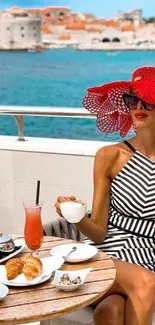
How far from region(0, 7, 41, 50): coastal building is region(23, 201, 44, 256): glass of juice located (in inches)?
1373

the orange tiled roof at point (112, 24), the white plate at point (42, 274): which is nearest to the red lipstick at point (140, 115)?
the white plate at point (42, 274)

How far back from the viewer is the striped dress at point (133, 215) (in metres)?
2.34

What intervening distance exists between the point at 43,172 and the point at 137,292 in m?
1.76

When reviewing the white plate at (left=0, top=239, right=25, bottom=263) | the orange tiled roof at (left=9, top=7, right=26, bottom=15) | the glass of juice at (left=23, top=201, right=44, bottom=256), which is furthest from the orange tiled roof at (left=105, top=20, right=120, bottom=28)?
the glass of juice at (left=23, top=201, right=44, bottom=256)

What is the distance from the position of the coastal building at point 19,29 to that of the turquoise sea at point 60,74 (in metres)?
1.80

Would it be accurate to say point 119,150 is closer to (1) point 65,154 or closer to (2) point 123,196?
(2) point 123,196

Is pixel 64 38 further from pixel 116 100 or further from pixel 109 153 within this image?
pixel 109 153

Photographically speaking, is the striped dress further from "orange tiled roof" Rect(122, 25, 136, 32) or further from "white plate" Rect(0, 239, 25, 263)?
"orange tiled roof" Rect(122, 25, 136, 32)

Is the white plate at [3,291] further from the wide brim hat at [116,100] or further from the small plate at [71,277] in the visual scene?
the wide brim hat at [116,100]

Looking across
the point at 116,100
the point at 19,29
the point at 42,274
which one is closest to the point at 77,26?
the point at 19,29

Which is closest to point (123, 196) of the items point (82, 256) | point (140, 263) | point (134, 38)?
point (140, 263)

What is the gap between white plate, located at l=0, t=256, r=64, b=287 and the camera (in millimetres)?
Answer: 1830

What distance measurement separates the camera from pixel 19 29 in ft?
128

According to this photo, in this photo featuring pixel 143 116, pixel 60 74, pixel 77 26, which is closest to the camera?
pixel 143 116
